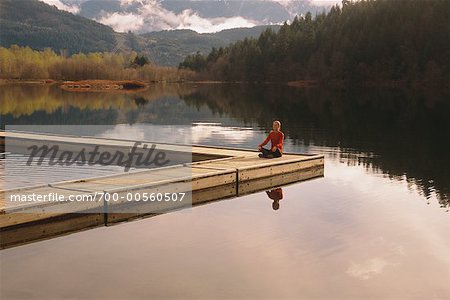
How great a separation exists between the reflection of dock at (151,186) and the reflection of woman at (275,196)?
1.87 ft

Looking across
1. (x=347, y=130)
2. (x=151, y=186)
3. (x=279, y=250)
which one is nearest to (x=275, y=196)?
(x=151, y=186)

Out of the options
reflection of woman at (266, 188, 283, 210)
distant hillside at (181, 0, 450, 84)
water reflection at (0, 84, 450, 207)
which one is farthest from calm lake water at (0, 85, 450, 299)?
distant hillside at (181, 0, 450, 84)

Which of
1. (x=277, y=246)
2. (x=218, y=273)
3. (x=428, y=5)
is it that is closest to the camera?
(x=218, y=273)

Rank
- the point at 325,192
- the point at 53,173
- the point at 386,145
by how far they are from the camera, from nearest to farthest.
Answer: the point at 325,192 → the point at 53,173 → the point at 386,145

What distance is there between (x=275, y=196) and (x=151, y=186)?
4732 mm

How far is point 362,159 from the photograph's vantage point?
2927cm

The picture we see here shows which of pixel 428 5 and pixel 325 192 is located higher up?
pixel 428 5

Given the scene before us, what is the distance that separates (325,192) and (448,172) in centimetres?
716

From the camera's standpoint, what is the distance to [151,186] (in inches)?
696

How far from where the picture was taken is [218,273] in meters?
12.1

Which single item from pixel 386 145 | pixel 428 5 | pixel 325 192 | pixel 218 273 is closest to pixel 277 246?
pixel 218 273

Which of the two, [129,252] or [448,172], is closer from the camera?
[129,252]

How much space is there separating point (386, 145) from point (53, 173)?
65.3 ft

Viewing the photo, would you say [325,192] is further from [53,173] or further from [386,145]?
[386,145]
